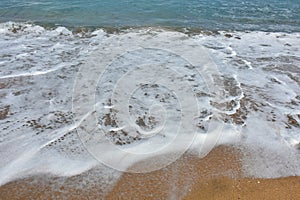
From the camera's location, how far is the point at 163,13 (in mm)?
16531

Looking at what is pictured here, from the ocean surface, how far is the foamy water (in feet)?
0.09

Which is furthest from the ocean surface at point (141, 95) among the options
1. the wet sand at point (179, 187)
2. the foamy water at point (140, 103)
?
the wet sand at point (179, 187)

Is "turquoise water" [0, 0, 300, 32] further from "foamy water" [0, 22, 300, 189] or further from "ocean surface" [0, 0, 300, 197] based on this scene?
"foamy water" [0, 22, 300, 189]

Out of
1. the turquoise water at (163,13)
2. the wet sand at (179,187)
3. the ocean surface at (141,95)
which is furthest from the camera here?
the turquoise water at (163,13)

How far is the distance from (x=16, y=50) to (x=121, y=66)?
455 cm

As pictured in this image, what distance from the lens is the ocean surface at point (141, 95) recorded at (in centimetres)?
579

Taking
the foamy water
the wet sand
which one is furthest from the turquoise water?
the wet sand

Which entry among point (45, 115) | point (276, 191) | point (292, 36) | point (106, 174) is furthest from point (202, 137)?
point (292, 36)

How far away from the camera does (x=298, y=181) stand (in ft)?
17.2

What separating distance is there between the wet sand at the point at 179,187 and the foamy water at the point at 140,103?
0.76ft

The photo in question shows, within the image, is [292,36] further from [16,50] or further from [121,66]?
[16,50]

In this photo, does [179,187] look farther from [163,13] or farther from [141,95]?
[163,13]

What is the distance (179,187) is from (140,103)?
3059mm

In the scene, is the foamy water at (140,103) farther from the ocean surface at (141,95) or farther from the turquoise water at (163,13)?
the turquoise water at (163,13)
